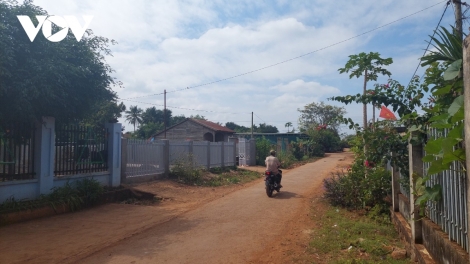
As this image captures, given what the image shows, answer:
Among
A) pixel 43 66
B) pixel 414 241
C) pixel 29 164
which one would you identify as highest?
pixel 43 66

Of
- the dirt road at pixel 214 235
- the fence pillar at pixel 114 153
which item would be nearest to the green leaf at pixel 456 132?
the dirt road at pixel 214 235

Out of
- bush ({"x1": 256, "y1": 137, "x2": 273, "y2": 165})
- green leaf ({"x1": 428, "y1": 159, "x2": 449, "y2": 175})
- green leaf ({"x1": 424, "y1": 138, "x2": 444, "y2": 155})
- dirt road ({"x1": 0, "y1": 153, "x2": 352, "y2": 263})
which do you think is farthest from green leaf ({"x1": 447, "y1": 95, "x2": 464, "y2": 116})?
bush ({"x1": 256, "y1": 137, "x2": 273, "y2": 165})

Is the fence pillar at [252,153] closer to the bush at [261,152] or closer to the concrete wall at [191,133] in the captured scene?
the bush at [261,152]

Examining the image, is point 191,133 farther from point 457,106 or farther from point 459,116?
point 459,116

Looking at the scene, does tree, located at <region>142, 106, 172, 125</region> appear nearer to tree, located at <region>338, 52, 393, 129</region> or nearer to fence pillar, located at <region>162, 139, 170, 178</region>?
fence pillar, located at <region>162, 139, 170, 178</region>

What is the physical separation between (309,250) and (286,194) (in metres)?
6.42

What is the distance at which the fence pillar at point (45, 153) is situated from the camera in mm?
9609

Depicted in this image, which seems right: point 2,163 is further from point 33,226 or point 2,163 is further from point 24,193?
point 33,226

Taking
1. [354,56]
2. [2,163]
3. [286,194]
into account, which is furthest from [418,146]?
[2,163]

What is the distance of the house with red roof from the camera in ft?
127

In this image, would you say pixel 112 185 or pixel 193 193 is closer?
pixel 112 185

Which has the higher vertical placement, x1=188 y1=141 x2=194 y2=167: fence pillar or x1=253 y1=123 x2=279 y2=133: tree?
x1=253 y1=123 x2=279 y2=133: tree

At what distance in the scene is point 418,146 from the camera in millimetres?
5629

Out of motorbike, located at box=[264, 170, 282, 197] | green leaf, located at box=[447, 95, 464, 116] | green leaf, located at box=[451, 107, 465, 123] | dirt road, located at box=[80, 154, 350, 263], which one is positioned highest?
green leaf, located at box=[447, 95, 464, 116]
